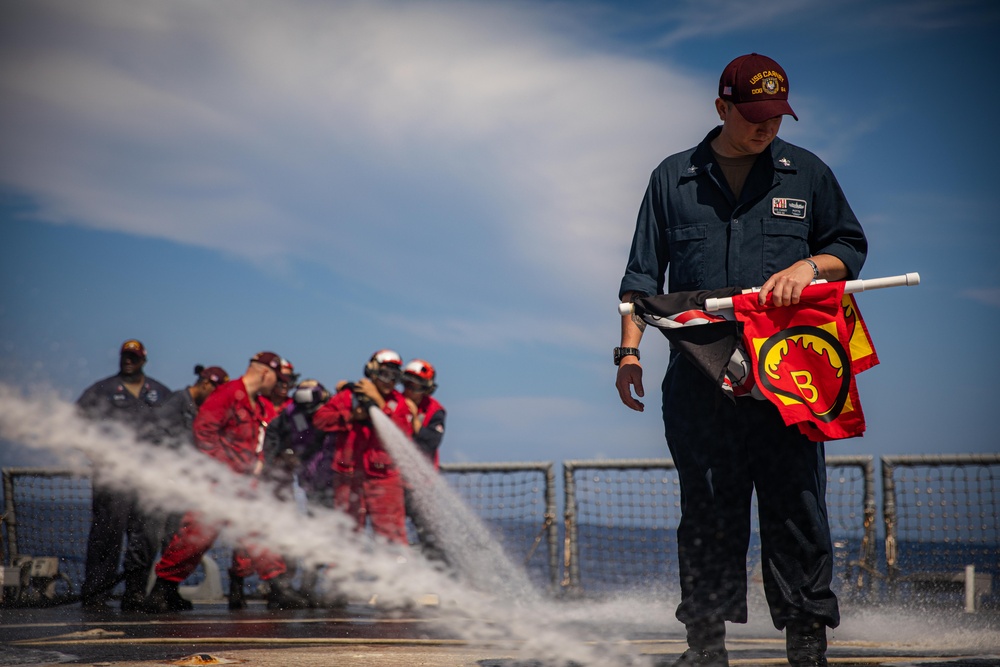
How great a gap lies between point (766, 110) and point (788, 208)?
358mm

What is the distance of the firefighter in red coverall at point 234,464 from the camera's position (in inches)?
340

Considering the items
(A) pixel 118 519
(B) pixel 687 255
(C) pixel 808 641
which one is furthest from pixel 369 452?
(C) pixel 808 641

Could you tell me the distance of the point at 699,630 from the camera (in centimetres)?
369

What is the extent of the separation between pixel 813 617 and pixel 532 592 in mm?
6086

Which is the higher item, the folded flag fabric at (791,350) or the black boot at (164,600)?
the folded flag fabric at (791,350)

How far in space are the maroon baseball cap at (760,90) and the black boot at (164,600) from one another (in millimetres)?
6404

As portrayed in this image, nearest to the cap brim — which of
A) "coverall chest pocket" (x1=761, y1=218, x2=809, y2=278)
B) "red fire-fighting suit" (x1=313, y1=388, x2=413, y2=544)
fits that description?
"coverall chest pocket" (x1=761, y1=218, x2=809, y2=278)

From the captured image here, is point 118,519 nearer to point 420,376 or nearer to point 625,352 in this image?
point 420,376

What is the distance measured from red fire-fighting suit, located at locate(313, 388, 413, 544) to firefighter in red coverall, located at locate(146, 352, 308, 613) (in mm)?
673

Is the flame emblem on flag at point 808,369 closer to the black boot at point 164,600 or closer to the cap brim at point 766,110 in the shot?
the cap brim at point 766,110

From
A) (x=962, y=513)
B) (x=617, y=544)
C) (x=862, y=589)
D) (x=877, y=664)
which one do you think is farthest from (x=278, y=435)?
(x=877, y=664)

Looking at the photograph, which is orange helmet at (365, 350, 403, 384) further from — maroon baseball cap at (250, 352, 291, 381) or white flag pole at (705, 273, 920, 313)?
white flag pole at (705, 273, 920, 313)

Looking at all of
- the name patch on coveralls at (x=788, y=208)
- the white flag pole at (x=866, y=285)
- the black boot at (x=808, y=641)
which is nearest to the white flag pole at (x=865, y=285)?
the white flag pole at (x=866, y=285)

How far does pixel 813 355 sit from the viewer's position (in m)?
3.64
